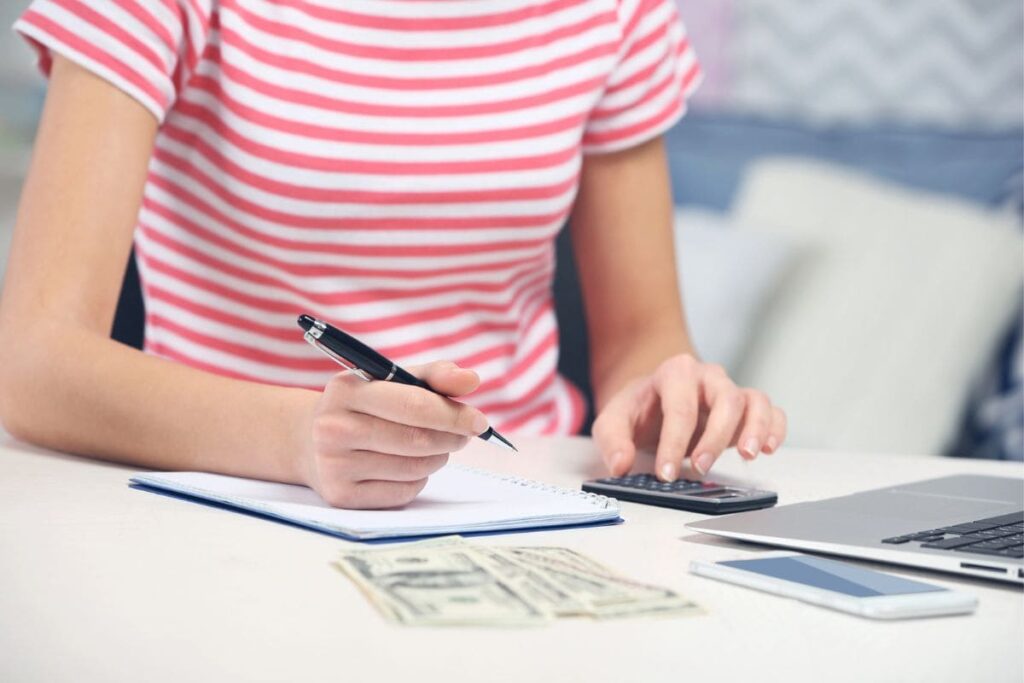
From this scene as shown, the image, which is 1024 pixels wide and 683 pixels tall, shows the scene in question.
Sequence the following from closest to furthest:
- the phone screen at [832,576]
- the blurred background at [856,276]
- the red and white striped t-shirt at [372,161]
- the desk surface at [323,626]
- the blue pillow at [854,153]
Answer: the desk surface at [323,626] → the phone screen at [832,576] → the red and white striped t-shirt at [372,161] → the blurred background at [856,276] → the blue pillow at [854,153]

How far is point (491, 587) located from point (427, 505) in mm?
193

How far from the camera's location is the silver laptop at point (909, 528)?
1.94 feet

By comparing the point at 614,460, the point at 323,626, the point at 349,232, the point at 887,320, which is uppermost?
the point at 887,320

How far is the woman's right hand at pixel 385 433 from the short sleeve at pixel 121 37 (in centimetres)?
38

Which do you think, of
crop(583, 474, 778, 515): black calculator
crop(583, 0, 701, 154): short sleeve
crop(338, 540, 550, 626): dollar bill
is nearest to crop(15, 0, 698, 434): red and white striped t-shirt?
crop(583, 0, 701, 154): short sleeve

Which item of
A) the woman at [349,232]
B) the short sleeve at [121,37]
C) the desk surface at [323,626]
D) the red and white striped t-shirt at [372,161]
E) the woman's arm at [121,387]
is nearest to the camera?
the desk surface at [323,626]

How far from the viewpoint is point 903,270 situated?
1755 millimetres

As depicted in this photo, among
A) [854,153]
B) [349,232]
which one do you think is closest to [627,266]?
[349,232]

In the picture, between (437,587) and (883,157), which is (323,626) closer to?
(437,587)

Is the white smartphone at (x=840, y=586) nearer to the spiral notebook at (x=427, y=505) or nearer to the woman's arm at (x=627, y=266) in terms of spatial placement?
the spiral notebook at (x=427, y=505)

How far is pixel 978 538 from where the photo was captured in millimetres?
636

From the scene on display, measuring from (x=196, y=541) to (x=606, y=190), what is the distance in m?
0.74

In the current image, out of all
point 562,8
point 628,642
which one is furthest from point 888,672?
point 562,8

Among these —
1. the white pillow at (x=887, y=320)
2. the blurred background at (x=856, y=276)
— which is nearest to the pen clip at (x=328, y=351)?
the blurred background at (x=856, y=276)
